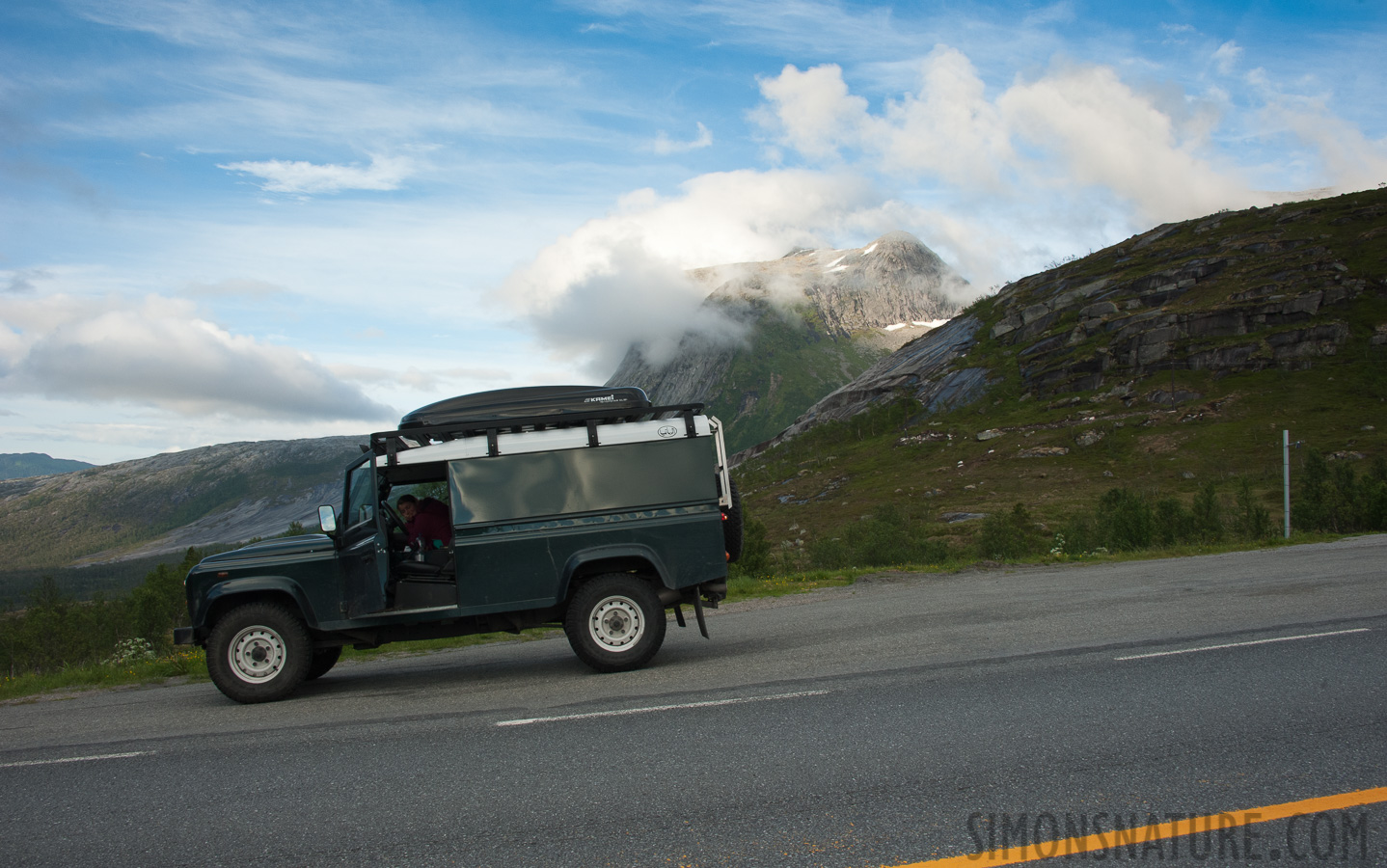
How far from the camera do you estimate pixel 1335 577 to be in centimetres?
1365

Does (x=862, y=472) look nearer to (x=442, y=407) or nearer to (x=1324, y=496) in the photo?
(x=1324, y=496)

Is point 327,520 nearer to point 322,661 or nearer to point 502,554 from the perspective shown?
point 502,554

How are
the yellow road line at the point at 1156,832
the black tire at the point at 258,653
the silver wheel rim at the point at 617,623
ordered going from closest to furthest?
the yellow road line at the point at 1156,832 → the black tire at the point at 258,653 → the silver wheel rim at the point at 617,623

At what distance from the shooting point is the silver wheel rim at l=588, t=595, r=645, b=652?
9.28 m

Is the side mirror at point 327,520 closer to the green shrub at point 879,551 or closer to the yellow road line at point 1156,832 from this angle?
the yellow road line at point 1156,832

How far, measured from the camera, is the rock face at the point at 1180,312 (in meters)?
107

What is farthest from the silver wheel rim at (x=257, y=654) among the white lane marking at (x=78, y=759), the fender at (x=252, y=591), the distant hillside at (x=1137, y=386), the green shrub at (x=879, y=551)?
the distant hillside at (x=1137, y=386)

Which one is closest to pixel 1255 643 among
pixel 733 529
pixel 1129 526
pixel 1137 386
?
pixel 733 529

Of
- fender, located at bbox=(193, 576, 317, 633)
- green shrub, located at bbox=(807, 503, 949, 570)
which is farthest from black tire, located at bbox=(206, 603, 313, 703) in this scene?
green shrub, located at bbox=(807, 503, 949, 570)

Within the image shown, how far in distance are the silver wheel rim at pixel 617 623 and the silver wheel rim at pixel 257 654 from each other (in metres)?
3.56

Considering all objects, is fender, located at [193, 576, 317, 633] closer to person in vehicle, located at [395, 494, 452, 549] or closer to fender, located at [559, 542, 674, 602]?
person in vehicle, located at [395, 494, 452, 549]

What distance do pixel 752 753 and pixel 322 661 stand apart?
6.95 meters

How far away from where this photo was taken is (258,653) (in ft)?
30.2

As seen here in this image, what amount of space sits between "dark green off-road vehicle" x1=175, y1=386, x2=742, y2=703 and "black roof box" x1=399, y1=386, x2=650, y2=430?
23 millimetres
